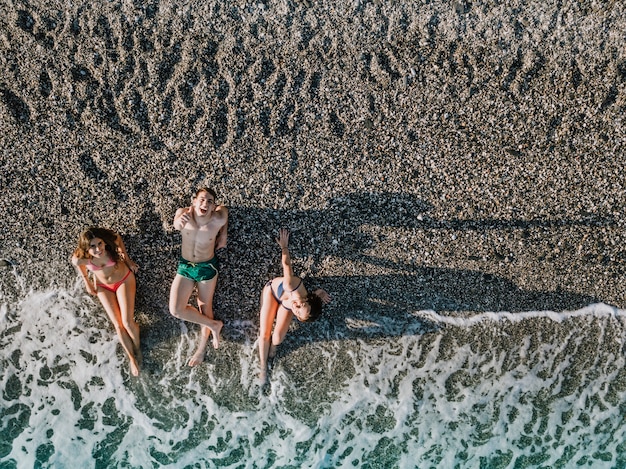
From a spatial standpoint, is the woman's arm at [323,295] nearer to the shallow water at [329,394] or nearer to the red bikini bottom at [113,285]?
the shallow water at [329,394]

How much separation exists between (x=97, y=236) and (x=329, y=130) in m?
2.06

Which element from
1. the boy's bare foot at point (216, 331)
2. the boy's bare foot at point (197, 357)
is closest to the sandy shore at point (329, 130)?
the boy's bare foot at point (216, 331)

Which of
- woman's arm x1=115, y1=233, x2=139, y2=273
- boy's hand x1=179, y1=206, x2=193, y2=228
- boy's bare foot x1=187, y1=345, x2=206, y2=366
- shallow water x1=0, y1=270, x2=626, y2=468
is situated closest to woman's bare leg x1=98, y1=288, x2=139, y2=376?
shallow water x1=0, y1=270, x2=626, y2=468

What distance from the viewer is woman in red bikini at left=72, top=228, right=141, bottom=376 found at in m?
3.91

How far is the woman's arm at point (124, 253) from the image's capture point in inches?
159

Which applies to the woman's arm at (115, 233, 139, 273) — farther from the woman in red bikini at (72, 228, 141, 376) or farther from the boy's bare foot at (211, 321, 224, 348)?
the boy's bare foot at (211, 321, 224, 348)

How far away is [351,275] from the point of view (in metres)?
4.32

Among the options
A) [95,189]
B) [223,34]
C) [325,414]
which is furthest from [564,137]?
[95,189]

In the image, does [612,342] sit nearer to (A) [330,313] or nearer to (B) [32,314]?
(A) [330,313]

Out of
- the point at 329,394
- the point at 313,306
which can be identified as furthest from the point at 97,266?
the point at 329,394

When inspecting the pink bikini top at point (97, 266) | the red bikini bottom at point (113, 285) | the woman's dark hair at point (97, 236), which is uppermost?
the woman's dark hair at point (97, 236)

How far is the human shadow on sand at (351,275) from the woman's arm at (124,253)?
12cm

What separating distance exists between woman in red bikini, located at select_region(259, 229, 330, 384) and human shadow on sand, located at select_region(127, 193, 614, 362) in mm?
147

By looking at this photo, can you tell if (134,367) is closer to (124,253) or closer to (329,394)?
(124,253)
